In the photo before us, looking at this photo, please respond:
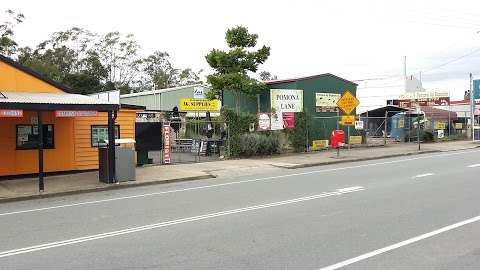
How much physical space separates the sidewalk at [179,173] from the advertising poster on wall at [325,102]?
5.74 m

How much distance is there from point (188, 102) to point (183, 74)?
5407 cm

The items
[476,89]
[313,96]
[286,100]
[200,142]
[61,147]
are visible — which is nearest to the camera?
[61,147]

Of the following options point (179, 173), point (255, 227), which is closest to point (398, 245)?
point (255, 227)

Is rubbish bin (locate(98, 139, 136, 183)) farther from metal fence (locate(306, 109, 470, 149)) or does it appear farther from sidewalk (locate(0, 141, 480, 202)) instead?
metal fence (locate(306, 109, 470, 149))

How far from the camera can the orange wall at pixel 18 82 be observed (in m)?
17.3

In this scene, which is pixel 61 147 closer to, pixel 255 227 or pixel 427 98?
pixel 255 227

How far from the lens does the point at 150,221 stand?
30.7 feet

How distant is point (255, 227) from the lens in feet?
27.9

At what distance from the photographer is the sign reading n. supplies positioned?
2739 cm

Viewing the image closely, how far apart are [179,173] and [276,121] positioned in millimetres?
8620

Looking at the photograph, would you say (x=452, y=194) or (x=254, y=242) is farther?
(x=452, y=194)

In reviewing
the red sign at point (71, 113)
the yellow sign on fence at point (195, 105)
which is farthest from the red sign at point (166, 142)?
the red sign at point (71, 113)

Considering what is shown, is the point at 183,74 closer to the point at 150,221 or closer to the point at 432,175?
the point at 432,175

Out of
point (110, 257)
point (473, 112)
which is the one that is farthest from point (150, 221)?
point (473, 112)
